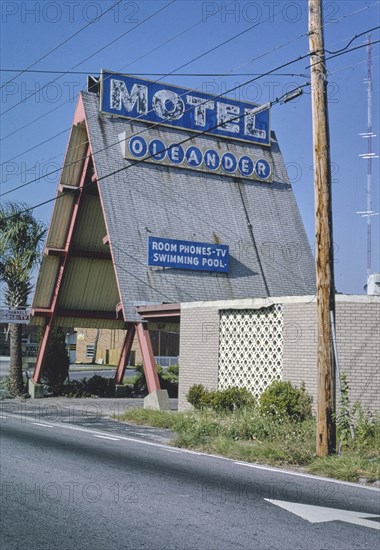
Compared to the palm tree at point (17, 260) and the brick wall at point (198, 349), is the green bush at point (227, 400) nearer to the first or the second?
the brick wall at point (198, 349)

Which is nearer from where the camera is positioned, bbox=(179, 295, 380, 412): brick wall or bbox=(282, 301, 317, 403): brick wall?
bbox=(179, 295, 380, 412): brick wall

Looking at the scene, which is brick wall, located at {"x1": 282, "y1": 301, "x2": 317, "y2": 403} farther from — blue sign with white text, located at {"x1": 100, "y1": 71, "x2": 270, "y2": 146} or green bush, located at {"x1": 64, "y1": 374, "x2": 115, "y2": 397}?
green bush, located at {"x1": 64, "y1": 374, "x2": 115, "y2": 397}

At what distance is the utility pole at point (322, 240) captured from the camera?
1298 cm

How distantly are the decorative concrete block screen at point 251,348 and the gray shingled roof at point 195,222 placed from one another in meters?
4.84

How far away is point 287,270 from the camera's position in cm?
3044

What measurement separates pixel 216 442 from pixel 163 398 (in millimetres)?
8664

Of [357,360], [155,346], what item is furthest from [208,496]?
[155,346]

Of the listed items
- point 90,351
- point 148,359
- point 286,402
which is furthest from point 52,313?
point 90,351

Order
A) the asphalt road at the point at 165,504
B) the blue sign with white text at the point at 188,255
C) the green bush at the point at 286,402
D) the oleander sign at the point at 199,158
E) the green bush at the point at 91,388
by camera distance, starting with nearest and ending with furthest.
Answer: the asphalt road at the point at 165,504
the green bush at the point at 286,402
the blue sign with white text at the point at 188,255
the oleander sign at the point at 199,158
the green bush at the point at 91,388

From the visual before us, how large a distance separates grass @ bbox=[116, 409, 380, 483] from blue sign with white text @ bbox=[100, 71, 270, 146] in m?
13.7

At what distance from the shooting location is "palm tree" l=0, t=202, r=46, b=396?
96.5ft

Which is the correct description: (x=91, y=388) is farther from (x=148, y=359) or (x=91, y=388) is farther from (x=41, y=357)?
(x=148, y=359)

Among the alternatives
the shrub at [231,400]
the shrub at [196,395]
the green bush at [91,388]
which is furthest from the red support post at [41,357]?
the shrub at [231,400]

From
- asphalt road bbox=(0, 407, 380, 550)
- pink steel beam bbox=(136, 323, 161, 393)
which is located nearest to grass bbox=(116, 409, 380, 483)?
asphalt road bbox=(0, 407, 380, 550)
